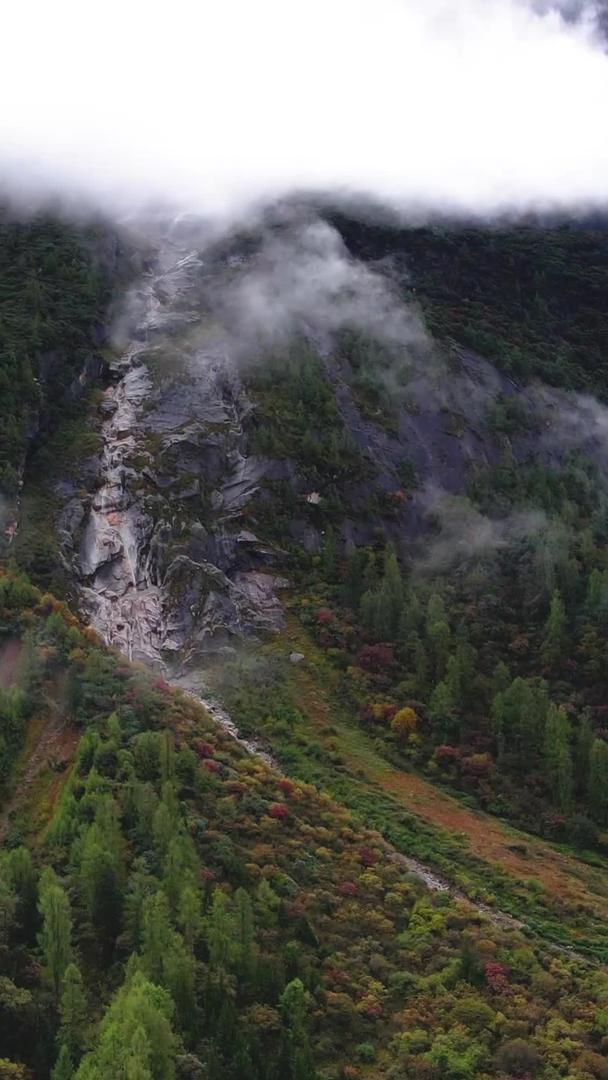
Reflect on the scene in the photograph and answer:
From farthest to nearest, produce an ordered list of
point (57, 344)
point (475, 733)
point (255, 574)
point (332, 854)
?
point (57, 344)
point (255, 574)
point (475, 733)
point (332, 854)

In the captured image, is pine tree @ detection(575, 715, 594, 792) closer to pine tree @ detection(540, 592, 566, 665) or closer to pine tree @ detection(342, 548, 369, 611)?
pine tree @ detection(540, 592, 566, 665)

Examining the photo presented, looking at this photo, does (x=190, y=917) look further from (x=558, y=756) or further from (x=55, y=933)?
(x=558, y=756)

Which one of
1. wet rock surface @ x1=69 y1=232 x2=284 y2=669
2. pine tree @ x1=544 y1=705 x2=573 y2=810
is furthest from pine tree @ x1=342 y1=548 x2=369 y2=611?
pine tree @ x1=544 y1=705 x2=573 y2=810

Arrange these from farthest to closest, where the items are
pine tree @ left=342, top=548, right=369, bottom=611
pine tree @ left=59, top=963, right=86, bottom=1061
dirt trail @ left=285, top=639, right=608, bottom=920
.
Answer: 1. pine tree @ left=342, top=548, right=369, bottom=611
2. dirt trail @ left=285, top=639, right=608, bottom=920
3. pine tree @ left=59, top=963, right=86, bottom=1061

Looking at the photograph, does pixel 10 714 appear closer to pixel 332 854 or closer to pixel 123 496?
pixel 332 854

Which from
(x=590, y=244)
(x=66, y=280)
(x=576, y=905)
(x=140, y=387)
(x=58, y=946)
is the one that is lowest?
(x=576, y=905)

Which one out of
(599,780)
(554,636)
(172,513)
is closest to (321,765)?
(599,780)

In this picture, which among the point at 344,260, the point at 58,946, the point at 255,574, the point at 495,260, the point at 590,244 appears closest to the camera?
the point at 58,946

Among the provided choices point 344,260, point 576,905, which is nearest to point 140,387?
point 344,260
